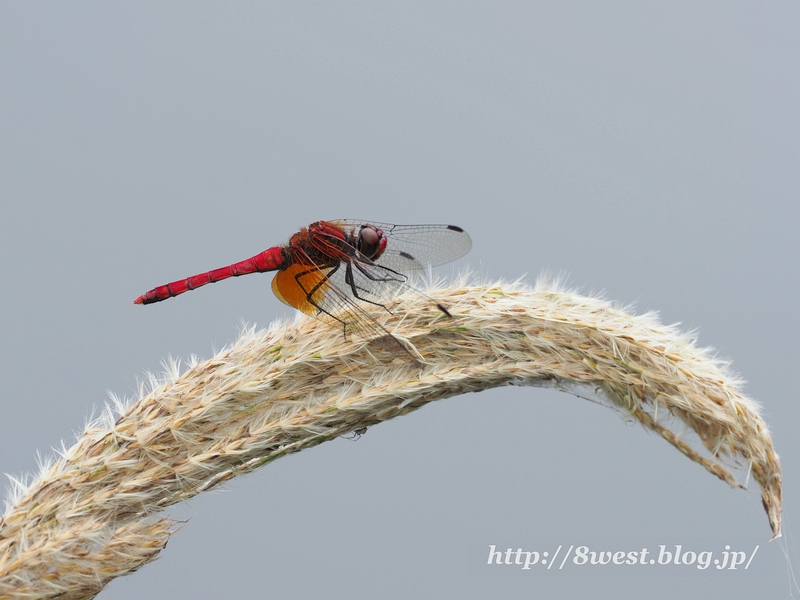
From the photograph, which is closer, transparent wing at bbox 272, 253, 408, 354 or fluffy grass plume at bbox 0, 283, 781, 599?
fluffy grass plume at bbox 0, 283, 781, 599

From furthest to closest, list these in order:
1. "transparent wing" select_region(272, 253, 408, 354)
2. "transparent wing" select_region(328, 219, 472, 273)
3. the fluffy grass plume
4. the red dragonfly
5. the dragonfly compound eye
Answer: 1. "transparent wing" select_region(328, 219, 472, 273)
2. the dragonfly compound eye
3. the red dragonfly
4. "transparent wing" select_region(272, 253, 408, 354)
5. the fluffy grass plume

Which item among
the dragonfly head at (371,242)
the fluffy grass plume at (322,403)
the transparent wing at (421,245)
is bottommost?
the fluffy grass plume at (322,403)

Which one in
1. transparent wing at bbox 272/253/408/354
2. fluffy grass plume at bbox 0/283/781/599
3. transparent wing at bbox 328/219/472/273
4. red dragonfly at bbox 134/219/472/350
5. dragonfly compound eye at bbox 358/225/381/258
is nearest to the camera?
fluffy grass plume at bbox 0/283/781/599

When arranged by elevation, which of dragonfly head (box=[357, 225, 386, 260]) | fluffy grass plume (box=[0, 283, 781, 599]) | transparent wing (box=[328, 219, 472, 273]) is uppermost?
dragonfly head (box=[357, 225, 386, 260])

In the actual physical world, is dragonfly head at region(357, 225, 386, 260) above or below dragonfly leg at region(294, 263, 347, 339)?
above

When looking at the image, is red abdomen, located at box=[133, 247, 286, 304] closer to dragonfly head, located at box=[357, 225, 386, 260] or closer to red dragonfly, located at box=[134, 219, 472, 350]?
red dragonfly, located at box=[134, 219, 472, 350]

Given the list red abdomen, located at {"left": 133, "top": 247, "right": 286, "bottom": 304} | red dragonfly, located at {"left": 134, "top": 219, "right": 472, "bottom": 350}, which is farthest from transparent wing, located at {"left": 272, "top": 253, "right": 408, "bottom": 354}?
red abdomen, located at {"left": 133, "top": 247, "right": 286, "bottom": 304}

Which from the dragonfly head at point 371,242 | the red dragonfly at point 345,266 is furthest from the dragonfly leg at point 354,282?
the dragonfly head at point 371,242

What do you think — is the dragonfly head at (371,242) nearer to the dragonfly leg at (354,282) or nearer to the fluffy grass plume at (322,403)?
the dragonfly leg at (354,282)
